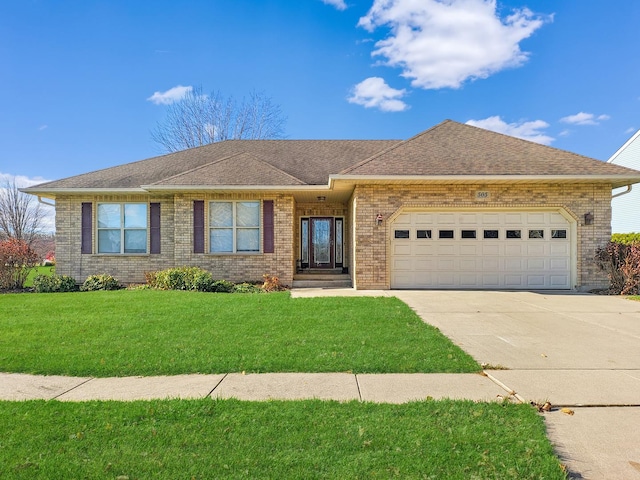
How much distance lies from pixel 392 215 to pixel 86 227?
1048 cm

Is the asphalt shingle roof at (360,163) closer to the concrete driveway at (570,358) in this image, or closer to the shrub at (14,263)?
the shrub at (14,263)

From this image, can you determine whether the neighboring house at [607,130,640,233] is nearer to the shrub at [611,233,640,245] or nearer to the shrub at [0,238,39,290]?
the shrub at [611,233,640,245]

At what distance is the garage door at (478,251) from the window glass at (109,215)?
31.2 ft

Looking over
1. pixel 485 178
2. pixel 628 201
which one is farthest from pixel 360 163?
pixel 628 201

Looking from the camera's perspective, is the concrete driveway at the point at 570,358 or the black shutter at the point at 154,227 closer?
the concrete driveway at the point at 570,358

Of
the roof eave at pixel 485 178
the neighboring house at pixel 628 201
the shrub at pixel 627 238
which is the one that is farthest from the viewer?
the neighboring house at pixel 628 201

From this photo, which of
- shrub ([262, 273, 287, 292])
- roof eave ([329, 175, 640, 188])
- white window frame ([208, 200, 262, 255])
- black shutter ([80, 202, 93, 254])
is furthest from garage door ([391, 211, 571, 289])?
black shutter ([80, 202, 93, 254])

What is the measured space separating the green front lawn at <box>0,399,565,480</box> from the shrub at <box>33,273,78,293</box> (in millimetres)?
9852

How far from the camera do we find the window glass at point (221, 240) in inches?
504

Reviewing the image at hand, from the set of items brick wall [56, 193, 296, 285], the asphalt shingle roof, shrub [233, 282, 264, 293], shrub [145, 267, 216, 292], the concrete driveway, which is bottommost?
the concrete driveway

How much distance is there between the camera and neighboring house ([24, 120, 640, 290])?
11.5 meters

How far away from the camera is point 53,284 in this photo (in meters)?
11.9

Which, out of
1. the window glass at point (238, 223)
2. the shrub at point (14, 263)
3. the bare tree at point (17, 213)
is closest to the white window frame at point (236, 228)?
the window glass at point (238, 223)

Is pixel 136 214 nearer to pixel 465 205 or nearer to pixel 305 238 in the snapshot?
pixel 305 238
